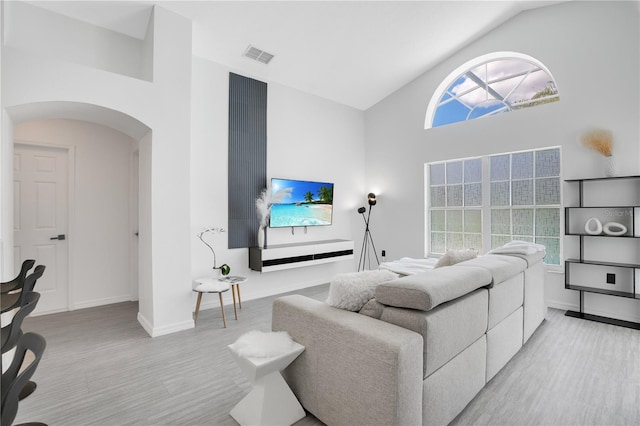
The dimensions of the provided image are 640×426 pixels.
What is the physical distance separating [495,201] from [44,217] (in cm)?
597

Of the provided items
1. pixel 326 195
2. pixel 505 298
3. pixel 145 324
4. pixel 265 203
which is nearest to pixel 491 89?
pixel 326 195

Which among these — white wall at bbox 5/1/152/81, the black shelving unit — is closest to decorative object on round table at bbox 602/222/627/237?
the black shelving unit

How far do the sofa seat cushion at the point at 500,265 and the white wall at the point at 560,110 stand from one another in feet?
6.62

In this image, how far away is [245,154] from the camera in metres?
4.43

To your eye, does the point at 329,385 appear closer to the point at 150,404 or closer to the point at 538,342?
the point at 150,404

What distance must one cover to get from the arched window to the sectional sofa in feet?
11.0

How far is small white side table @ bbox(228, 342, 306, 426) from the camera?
173 cm

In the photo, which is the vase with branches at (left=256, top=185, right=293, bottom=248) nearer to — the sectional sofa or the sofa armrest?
the sectional sofa

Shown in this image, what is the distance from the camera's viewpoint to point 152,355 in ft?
9.00

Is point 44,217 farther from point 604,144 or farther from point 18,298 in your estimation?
point 604,144

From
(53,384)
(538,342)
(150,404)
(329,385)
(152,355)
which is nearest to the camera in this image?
(329,385)

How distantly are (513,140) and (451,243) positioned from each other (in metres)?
1.75

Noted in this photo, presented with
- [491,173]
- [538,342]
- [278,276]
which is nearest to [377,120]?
[491,173]

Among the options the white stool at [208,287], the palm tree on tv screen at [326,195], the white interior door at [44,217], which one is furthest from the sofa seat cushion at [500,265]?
the white interior door at [44,217]
